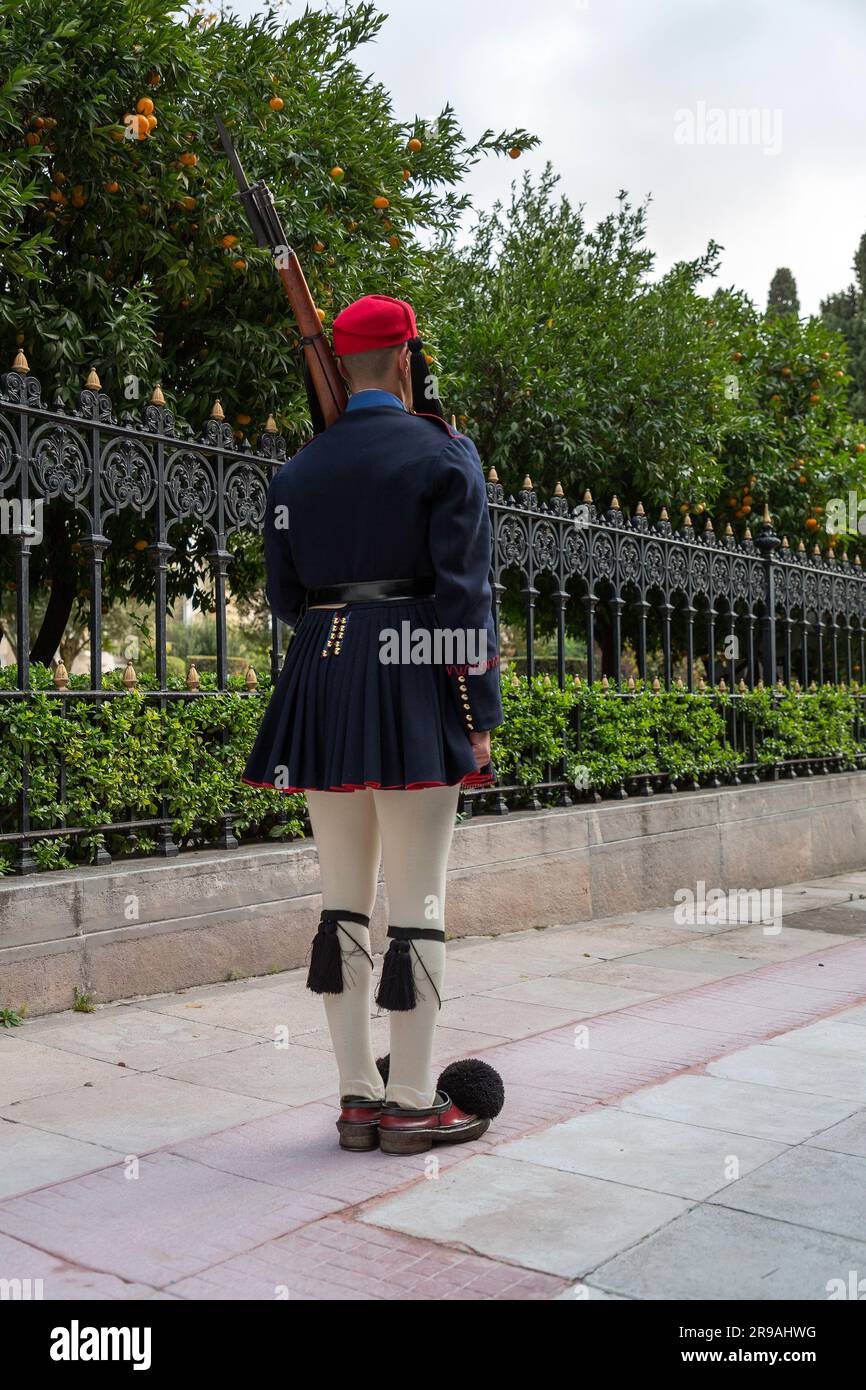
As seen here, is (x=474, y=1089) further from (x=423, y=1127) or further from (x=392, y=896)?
(x=392, y=896)

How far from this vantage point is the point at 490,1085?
3.49 meters

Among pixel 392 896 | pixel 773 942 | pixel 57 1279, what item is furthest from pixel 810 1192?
pixel 773 942

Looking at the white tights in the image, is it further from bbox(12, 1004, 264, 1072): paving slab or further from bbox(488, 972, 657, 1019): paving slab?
bbox(488, 972, 657, 1019): paving slab

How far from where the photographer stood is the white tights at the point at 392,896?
3326mm

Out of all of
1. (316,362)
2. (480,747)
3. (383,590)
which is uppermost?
(316,362)

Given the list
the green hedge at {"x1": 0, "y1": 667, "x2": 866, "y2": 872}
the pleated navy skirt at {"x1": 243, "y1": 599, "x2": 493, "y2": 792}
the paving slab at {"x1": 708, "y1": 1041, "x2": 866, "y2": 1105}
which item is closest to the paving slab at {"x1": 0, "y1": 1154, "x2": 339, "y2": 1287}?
the pleated navy skirt at {"x1": 243, "y1": 599, "x2": 493, "y2": 792}

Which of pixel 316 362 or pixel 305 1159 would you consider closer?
pixel 305 1159

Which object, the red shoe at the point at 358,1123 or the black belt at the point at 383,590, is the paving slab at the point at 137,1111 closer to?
the red shoe at the point at 358,1123

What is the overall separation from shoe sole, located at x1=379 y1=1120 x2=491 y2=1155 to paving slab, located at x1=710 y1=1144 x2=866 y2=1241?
0.73 meters

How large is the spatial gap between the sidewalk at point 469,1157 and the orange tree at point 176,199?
11.3 feet

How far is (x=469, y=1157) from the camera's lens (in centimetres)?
331

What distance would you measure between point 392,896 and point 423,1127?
62cm
